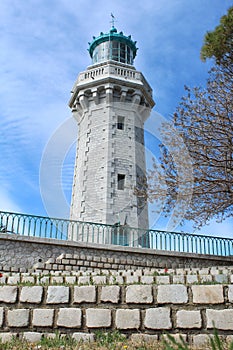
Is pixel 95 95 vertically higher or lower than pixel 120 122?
higher

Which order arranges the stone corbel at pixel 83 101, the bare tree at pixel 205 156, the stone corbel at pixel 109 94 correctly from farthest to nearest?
the stone corbel at pixel 83 101, the stone corbel at pixel 109 94, the bare tree at pixel 205 156

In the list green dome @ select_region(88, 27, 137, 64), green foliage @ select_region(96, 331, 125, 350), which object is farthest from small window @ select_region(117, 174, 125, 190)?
green foliage @ select_region(96, 331, 125, 350)

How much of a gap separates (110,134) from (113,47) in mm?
6068

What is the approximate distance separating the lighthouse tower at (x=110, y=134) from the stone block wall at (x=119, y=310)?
12381 millimetres

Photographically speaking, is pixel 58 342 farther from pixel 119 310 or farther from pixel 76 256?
pixel 76 256

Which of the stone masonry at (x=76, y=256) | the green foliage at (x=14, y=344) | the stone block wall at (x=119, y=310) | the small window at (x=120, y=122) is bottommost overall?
the green foliage at (x=14, y=344)

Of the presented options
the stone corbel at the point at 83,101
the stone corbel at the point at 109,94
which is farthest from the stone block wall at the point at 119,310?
the stone corbel at the point at 83,101

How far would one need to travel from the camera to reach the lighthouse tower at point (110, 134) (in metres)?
18.0

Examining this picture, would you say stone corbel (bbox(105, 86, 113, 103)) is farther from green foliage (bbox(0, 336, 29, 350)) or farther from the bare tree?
green foliage (bbox(0, 336, 29, 350))

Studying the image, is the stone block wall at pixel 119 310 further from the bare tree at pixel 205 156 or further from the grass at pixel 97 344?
the bare tree at pixel 205 156

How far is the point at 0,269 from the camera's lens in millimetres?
11484

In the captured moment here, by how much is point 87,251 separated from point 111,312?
32.9 ft

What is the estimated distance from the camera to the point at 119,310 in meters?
4.34

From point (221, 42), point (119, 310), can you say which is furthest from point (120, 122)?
point (119, 310)
